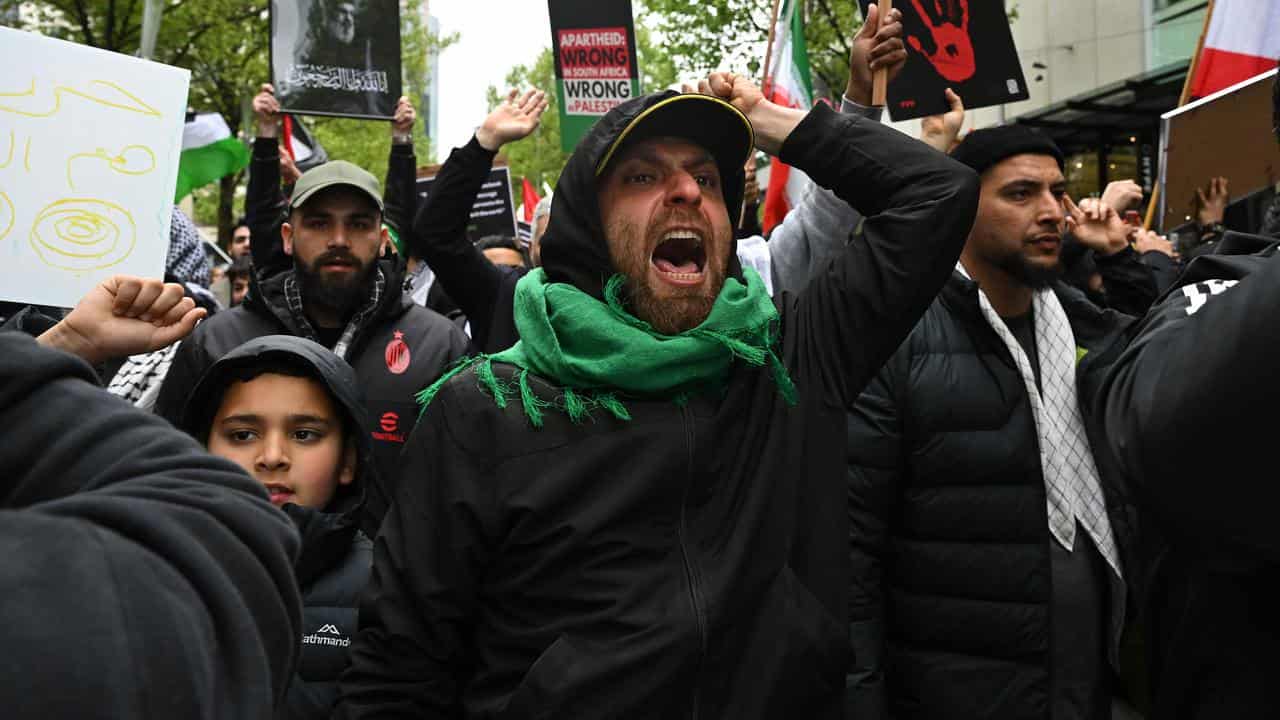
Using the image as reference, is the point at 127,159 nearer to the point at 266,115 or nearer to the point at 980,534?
the point at 980,534

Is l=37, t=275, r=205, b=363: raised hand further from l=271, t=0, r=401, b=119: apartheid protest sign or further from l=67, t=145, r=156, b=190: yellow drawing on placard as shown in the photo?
l=271, t=0, r=401, b=119: apartheid protest sign

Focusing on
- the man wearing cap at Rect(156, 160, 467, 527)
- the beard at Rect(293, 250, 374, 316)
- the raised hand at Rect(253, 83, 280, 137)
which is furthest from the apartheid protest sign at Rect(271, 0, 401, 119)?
the beard at Rect(293, 250, 374, 316)

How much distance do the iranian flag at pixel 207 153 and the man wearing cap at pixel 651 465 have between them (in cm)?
868

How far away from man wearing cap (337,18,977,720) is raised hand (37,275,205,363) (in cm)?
51

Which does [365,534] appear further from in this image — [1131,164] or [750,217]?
[1131,164]

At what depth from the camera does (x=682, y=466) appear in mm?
2031

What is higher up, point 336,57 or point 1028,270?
point 336,57

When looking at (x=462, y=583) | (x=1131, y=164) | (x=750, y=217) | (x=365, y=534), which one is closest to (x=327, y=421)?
(x=365, y=534)

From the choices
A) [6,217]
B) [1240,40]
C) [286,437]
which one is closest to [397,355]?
[286,437]

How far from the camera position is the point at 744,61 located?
16.9 metres

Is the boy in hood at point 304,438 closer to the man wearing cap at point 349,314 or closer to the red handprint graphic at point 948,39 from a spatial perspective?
the man wearing cap at point 349,314

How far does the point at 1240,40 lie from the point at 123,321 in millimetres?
4515

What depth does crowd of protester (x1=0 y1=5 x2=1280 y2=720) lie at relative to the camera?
959 mm

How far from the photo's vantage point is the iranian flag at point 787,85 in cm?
607
